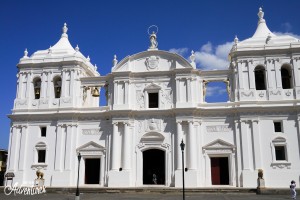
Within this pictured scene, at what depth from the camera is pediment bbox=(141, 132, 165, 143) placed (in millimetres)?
29359

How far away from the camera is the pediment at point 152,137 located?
29.4 m

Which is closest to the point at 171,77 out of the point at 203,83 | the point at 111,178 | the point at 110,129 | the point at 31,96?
the point at 203,83

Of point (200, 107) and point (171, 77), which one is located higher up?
point (171, 77)

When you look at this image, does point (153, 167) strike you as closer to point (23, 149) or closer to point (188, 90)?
point (188, 90)

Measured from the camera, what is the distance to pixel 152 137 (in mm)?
29469

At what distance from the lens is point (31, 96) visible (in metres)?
32.3

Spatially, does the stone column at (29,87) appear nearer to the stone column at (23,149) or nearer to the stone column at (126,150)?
the stone column at (23,149)

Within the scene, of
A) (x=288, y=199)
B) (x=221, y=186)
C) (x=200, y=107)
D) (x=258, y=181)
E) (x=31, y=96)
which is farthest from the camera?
(x=31, y=96)

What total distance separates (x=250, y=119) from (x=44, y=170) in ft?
62.6

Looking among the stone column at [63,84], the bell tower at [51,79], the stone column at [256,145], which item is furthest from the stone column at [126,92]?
the stone column at [256,145]

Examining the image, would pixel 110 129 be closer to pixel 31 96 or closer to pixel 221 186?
pixel 31 96

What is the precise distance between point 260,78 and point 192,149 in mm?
9309

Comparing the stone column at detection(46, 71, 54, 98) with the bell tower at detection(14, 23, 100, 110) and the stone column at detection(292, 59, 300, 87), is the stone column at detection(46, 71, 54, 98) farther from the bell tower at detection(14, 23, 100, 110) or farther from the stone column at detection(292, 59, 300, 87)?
the stone column at detection(292, 59, 300, 87)

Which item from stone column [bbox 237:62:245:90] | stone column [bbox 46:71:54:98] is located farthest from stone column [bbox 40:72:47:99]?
stone column [bbox 237:62:245:90]
